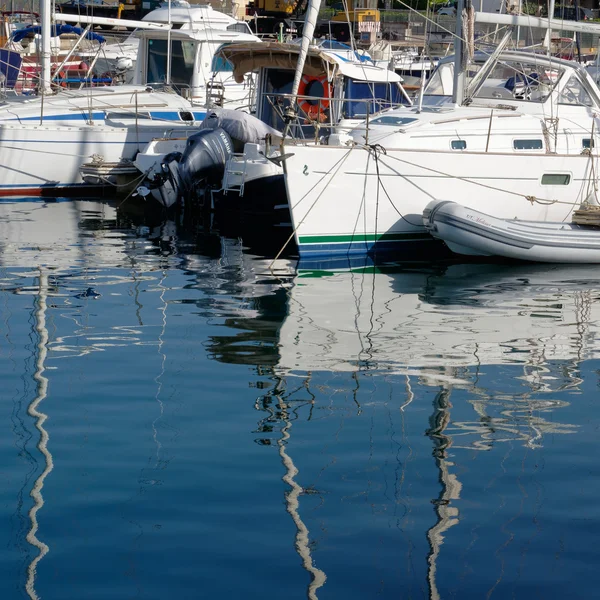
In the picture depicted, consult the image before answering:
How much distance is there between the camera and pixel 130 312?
1159 cm

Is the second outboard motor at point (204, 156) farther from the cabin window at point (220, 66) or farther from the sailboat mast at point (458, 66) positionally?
the cabin window at point (220, 66)

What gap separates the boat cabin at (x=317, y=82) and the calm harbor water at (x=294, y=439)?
742 centimetres

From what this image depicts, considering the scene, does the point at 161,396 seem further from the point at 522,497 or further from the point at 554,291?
the point at 554,291

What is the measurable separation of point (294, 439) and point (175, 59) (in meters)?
19.6

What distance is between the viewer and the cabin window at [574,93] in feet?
56.0

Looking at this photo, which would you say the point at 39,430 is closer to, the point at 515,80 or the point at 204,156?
the point at 204,156

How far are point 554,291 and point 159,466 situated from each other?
7887 millimetres

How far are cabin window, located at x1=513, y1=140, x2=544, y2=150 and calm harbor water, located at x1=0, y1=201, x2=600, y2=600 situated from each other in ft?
10.7

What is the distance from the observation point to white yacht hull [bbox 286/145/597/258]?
14.8m

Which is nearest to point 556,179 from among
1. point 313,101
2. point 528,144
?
point 528,144

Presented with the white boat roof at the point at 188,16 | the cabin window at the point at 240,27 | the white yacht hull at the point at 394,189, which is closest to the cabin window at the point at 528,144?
the white yacht hull at the point at 394,189

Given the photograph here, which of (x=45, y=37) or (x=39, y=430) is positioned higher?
(x=45, y=37)

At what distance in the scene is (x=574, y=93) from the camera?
17.2m

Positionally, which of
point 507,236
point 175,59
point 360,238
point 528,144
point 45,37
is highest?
point 45,37
